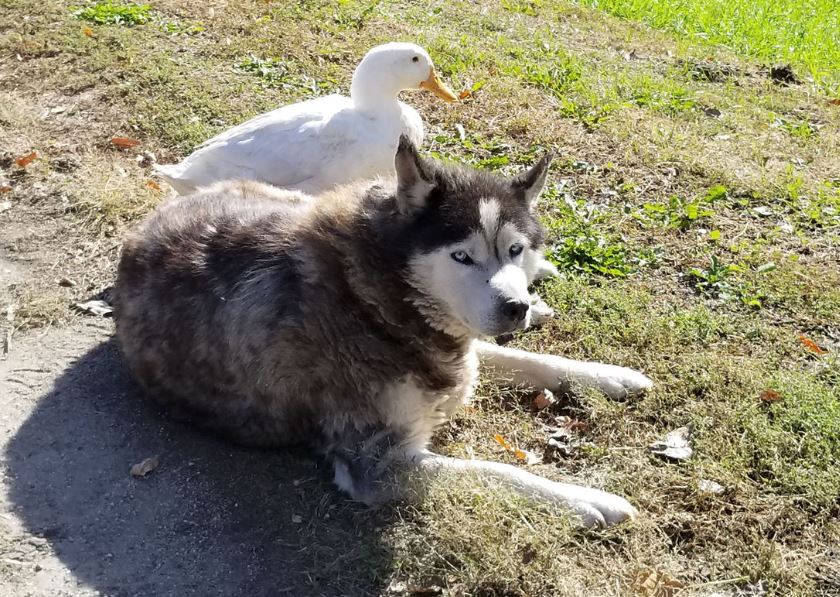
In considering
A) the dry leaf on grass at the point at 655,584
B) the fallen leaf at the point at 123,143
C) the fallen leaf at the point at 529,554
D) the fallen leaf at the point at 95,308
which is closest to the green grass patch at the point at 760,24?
the fallen leaf at the point at 123,143

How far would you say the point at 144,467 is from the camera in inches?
151

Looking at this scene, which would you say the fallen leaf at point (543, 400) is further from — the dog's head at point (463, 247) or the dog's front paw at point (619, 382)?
the dog's head at point (463, 247)

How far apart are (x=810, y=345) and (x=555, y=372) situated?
4.94 feet

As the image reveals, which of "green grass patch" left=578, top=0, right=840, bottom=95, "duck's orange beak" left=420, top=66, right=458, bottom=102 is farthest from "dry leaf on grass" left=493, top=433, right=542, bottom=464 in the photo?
"green grass patch" left=578, top=0, right=840, bottom=95

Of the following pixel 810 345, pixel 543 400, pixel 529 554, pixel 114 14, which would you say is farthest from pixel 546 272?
pixel 114 14

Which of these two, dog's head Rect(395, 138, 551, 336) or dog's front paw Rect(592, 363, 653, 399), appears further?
dog's front paw Rect(592, 363, 653, 399)

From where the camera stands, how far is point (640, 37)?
9617 millimetres

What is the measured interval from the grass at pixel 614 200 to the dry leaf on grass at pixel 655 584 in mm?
19

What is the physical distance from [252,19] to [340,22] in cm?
91

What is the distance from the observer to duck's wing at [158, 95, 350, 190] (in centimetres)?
538

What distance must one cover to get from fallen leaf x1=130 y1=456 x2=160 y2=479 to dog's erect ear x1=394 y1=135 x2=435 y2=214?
64.1 inches

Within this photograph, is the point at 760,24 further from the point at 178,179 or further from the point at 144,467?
the point at 144,467

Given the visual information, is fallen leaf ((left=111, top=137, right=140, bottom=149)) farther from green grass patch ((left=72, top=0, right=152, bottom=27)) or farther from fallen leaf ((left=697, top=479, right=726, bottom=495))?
fallen leaf ((left=697, top=479, right=726, bottom=495))

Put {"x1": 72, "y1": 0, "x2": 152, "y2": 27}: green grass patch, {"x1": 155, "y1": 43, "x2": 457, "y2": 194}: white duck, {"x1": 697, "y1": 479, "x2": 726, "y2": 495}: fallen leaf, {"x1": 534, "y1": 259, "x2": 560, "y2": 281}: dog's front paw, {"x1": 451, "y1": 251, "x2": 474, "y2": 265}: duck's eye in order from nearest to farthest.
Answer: {"x1": 451, "y1": 251, "x2": 474, "y2": 265}: duck's eye, {"x1": 697, "y1": 479, "x2": 726, "y2": 495}: fallen leaf, {"x1": 534, "y1": 259, "x2": 560, "y2": 281}: dog's front paw, {"x1": 155, "y1": 43, "x2": 457, "y2": 194}: white duck, {"x1": 72, "y1": 0, "x2": 152, "y2": 27}: green grass patch
